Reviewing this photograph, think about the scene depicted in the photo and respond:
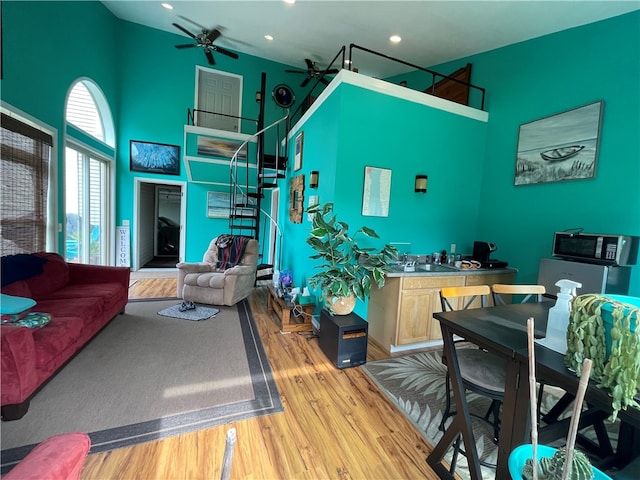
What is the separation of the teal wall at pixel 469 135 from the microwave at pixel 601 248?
28cm

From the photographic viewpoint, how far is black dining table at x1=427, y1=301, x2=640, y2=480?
3.22 ft

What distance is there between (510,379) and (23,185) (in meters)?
4.85

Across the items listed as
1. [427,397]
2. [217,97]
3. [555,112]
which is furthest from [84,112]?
[555,112]

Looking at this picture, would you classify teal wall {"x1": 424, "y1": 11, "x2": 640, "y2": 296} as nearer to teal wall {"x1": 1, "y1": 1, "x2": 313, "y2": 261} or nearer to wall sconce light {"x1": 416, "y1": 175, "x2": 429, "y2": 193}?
wall sconce light {"x1": 416, "y1": 175, "x2": 429, "y2": 193}

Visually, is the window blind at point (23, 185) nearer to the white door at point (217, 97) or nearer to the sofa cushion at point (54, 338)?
the sofa cushion at point (54, 338)

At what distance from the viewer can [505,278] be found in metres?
3.23

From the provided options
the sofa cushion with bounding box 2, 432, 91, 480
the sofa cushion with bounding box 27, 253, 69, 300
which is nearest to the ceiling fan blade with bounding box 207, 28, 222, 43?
the sofa cushion with bounding box 27, 253, 69, 300

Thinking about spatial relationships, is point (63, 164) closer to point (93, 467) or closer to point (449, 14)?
point (93, 467)

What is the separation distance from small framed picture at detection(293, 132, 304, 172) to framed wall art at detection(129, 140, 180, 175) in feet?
10.2

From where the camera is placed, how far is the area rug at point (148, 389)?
1642mm

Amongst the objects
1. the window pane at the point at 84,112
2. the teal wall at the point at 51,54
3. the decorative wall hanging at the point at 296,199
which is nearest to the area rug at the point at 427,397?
the decorative wall hanging at the point at 296,199

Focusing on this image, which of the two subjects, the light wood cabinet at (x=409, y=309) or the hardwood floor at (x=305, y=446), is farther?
the light wood cabinet at (x=409, y=309)

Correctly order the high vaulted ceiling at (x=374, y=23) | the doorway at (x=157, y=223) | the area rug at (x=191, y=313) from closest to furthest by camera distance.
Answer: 1. the high vaulted ceiling at (x=374, y=23)
2. the area rug at (x=191, y=313)
3. the doorway at (x=157, y=223)

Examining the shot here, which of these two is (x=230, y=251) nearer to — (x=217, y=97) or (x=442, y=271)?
(x=442, y=271)
